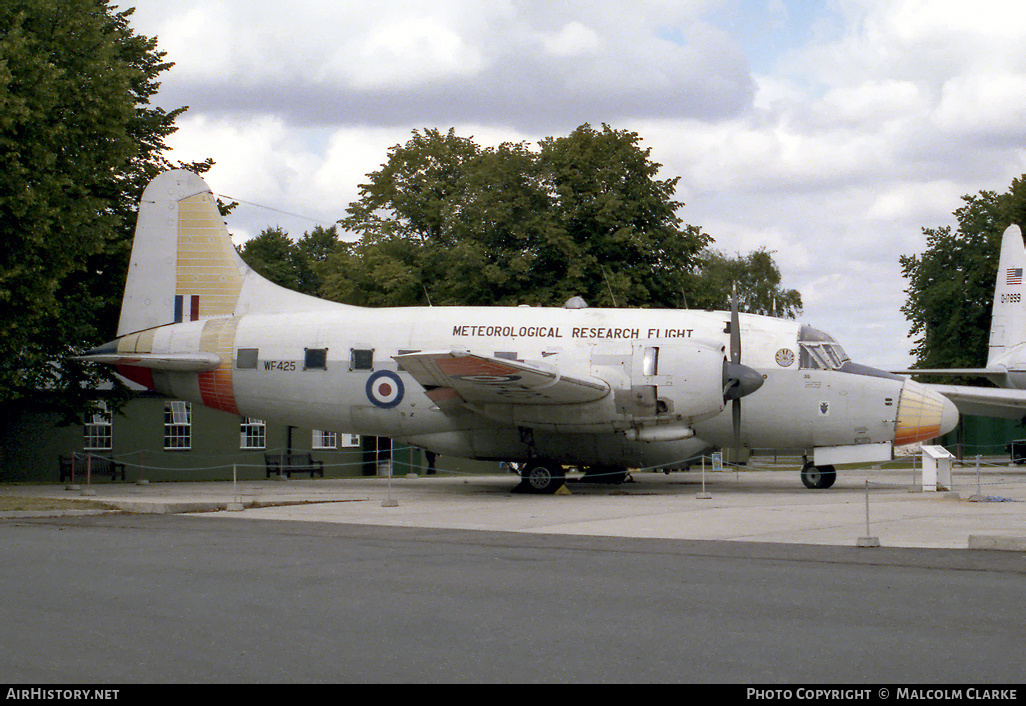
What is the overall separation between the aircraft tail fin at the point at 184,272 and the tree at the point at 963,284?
127 ft

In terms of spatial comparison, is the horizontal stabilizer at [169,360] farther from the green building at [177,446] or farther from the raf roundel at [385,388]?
the green building at [177,446]

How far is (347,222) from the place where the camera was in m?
53.9

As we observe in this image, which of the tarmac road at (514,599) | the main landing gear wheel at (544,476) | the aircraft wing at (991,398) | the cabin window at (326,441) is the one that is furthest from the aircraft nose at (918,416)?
the cabin window at (326,441)

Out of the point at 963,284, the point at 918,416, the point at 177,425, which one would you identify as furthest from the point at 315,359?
the point at 963,284

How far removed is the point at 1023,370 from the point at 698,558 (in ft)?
93.8

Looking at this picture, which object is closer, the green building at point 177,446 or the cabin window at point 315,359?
the cabin window at point 315,359

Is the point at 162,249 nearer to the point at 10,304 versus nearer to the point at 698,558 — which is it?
the point at 10,304

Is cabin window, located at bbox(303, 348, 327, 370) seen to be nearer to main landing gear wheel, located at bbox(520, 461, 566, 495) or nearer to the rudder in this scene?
the rudder

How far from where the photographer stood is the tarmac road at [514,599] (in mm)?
6062

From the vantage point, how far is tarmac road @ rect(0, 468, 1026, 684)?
606cm

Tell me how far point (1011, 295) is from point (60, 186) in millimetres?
32009

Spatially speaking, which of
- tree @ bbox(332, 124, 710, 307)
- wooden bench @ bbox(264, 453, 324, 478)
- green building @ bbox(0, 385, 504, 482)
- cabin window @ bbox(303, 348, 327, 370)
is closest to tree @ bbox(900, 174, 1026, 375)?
tree @ bbox(332, 124, 710, 307)

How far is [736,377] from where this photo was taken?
20891mm

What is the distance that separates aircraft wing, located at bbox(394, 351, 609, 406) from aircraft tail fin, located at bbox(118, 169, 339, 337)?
5.41m
